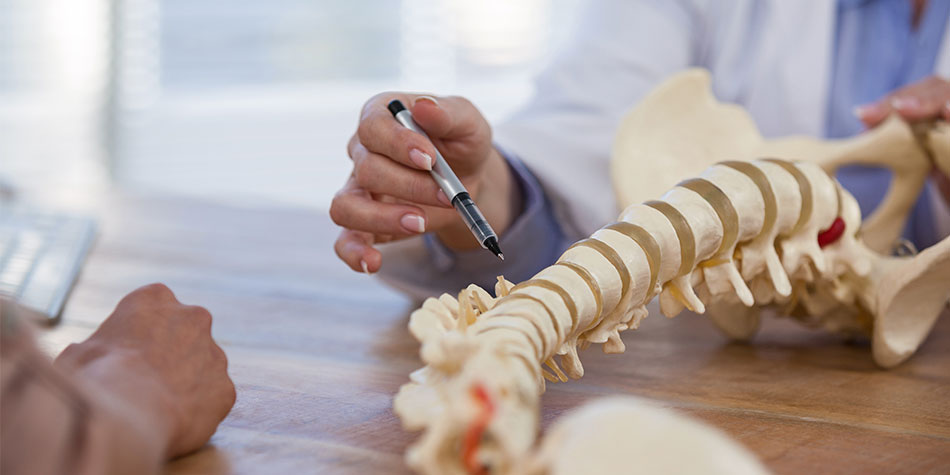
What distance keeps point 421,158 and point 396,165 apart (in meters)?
0.03

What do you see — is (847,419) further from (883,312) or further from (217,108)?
(217,108)

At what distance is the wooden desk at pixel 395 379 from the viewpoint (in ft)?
1.30

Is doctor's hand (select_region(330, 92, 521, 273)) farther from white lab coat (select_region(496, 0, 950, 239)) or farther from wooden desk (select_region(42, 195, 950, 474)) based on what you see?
white lab coat (select_region(496, 0, 950, 239))

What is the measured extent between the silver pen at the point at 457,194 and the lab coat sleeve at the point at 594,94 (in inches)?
10.5

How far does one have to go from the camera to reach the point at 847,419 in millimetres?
458

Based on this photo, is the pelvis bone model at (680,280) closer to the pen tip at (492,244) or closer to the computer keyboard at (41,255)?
the pen tip at (492,244)

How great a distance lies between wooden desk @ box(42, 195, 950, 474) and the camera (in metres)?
0.40

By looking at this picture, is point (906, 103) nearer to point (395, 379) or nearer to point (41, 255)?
point (395, 379)

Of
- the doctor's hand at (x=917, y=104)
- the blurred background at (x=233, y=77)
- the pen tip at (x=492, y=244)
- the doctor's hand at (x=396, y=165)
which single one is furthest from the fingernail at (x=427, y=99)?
the blurred background at (x=233, y=77)

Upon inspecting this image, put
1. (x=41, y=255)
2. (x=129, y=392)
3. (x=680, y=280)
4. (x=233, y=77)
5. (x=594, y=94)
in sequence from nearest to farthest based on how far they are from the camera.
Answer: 1. (x=129, y=392)
2. (x=680, y=280)
3. (x=41, y=255)
4. (x=594, y=94)
5. (x=233, y=77)

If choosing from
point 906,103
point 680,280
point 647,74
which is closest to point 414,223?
point 680,280

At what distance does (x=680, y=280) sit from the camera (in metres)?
0.45

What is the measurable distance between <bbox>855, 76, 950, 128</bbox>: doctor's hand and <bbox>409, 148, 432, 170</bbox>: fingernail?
1.11ft

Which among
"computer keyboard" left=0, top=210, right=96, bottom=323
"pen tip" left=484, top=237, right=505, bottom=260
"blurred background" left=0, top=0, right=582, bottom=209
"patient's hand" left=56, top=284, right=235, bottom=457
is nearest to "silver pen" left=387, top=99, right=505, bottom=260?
"pen tip" left=484, top=237, right=505, bottom=260
